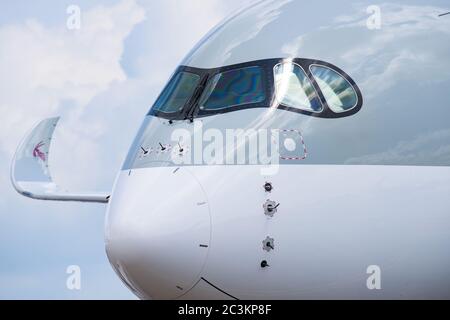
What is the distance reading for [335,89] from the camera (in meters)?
13.2

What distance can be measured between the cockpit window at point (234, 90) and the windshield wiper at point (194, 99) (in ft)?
0.23

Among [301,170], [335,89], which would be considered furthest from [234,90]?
[301,170]

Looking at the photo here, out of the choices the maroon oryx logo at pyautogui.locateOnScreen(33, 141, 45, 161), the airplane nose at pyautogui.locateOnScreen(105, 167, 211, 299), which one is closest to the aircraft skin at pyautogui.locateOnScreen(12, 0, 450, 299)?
the airplane nose at pyautogui.locateOnScreen(105, 167, 211, 299)

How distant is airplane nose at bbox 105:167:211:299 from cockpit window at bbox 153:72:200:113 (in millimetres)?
1215

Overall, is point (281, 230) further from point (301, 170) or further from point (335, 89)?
point (335, 89)

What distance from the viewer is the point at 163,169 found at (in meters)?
12.8

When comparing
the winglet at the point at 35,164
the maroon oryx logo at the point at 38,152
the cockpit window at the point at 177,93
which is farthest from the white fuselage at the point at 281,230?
the maroon oryx logo at the point at 38,152

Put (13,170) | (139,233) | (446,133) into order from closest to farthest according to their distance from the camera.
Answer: (139,233) → (446,133) → (13,170)

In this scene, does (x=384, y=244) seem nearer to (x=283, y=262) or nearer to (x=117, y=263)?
(x=283, y=262)

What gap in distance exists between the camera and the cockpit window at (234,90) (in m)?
13.2

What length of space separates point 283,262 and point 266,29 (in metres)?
2.97

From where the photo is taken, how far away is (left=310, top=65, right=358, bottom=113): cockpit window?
43.1 ft

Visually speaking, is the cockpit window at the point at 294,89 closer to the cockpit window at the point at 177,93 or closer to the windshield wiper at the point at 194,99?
the windshield wiper at the point at 194,99
